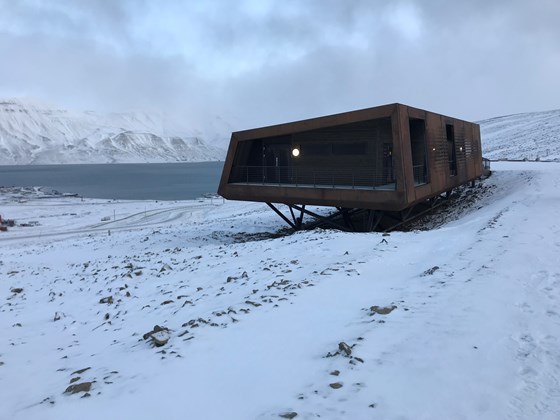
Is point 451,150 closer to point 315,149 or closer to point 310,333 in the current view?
point 315,149

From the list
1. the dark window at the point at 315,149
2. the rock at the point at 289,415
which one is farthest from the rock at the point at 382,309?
the dark window at the point at 315,149

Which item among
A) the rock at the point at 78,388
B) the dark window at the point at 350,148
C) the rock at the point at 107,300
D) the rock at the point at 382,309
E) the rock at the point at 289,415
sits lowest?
the rock at the point at 289,415

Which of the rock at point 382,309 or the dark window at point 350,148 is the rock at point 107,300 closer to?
the rock at point 382,309

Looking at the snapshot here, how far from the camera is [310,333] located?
5.99 m

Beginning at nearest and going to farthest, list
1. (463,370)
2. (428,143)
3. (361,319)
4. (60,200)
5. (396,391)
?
1. (396,391)
2. (463,370)
3. (361,319)
4. (428,143)
5. (60,200)

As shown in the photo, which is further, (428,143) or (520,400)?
(428,143)

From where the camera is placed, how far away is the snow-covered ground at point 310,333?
4301 millimetres

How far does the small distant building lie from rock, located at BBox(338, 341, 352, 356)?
11.4m

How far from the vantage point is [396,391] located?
169 inches

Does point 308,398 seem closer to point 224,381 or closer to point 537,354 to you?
point 224,381

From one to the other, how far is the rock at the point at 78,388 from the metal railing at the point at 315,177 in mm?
14133

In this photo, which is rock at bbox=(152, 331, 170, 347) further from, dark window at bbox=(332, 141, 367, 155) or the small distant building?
dark window at bbox=(332, 141, 367, 155)

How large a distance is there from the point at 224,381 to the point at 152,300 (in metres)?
4.89

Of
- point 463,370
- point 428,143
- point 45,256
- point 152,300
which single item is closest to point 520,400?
point 463,370
